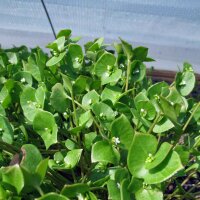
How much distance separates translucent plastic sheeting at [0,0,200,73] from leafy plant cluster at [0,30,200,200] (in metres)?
0.49

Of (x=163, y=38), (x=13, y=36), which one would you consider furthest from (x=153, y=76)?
(x=13, y=36)

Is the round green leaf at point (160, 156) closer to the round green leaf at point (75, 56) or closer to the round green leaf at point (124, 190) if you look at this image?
the round green leaf at point (124, 190)

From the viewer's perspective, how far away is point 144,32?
1282mm

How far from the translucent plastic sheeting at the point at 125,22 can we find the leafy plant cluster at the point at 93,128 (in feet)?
1.62

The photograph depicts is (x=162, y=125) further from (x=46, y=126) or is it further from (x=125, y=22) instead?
(x=125, y=22)

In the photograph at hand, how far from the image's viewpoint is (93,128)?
2.23ft

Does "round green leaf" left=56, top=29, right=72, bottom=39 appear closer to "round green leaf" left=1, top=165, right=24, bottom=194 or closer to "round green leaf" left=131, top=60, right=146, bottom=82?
"round green leaf" left=131, top=60, right=146, bottom=82

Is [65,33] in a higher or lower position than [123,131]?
higher

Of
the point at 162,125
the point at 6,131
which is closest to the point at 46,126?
the point at 6,131

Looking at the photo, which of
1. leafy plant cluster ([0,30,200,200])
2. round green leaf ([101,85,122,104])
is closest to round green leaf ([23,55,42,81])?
leafy plant cluster ([0,30,200,200])

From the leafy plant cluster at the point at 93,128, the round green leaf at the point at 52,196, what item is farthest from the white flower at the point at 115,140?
the round green leaf at the point at 52,196

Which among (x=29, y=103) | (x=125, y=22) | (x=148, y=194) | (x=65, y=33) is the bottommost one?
(x=148, y=194)

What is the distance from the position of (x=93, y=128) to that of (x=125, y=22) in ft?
2.18

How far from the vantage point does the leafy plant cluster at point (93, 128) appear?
48 centimetres
